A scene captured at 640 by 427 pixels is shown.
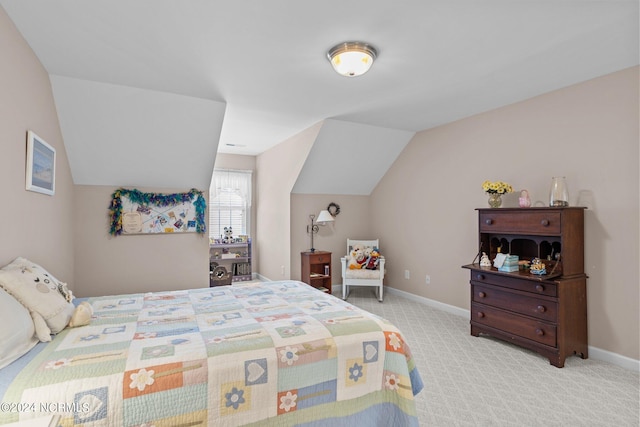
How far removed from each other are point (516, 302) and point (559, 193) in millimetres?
1078

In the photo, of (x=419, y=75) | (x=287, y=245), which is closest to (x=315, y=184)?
(x=287, y=245)

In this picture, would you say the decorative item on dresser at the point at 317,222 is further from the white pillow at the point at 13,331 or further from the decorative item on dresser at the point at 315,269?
the white pillow at the point at 13,331

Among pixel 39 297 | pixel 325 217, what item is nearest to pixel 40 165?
pixel 39 297

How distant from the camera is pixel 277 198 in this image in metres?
5.72

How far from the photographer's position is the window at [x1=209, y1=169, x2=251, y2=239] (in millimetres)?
6293

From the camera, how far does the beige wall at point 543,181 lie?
278 centimetres

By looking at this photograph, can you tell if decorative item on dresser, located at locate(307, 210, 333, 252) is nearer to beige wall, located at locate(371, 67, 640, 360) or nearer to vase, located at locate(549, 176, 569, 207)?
beige wall, located at locate(371, 67, 640, 360)

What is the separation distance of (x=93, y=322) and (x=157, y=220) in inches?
88.7

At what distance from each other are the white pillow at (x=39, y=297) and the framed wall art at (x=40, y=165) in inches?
29.5

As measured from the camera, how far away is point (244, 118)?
4.11 m

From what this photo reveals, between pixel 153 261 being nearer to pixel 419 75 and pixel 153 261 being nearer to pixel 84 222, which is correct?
pixel 84 222

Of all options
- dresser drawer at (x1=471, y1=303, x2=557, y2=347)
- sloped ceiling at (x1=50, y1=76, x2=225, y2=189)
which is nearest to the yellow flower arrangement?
dresser drawer at (x1=471, y1=303, x2=557, y2=347)

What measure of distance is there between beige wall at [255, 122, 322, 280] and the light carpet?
106 inches

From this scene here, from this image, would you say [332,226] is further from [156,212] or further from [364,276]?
[156,212]
